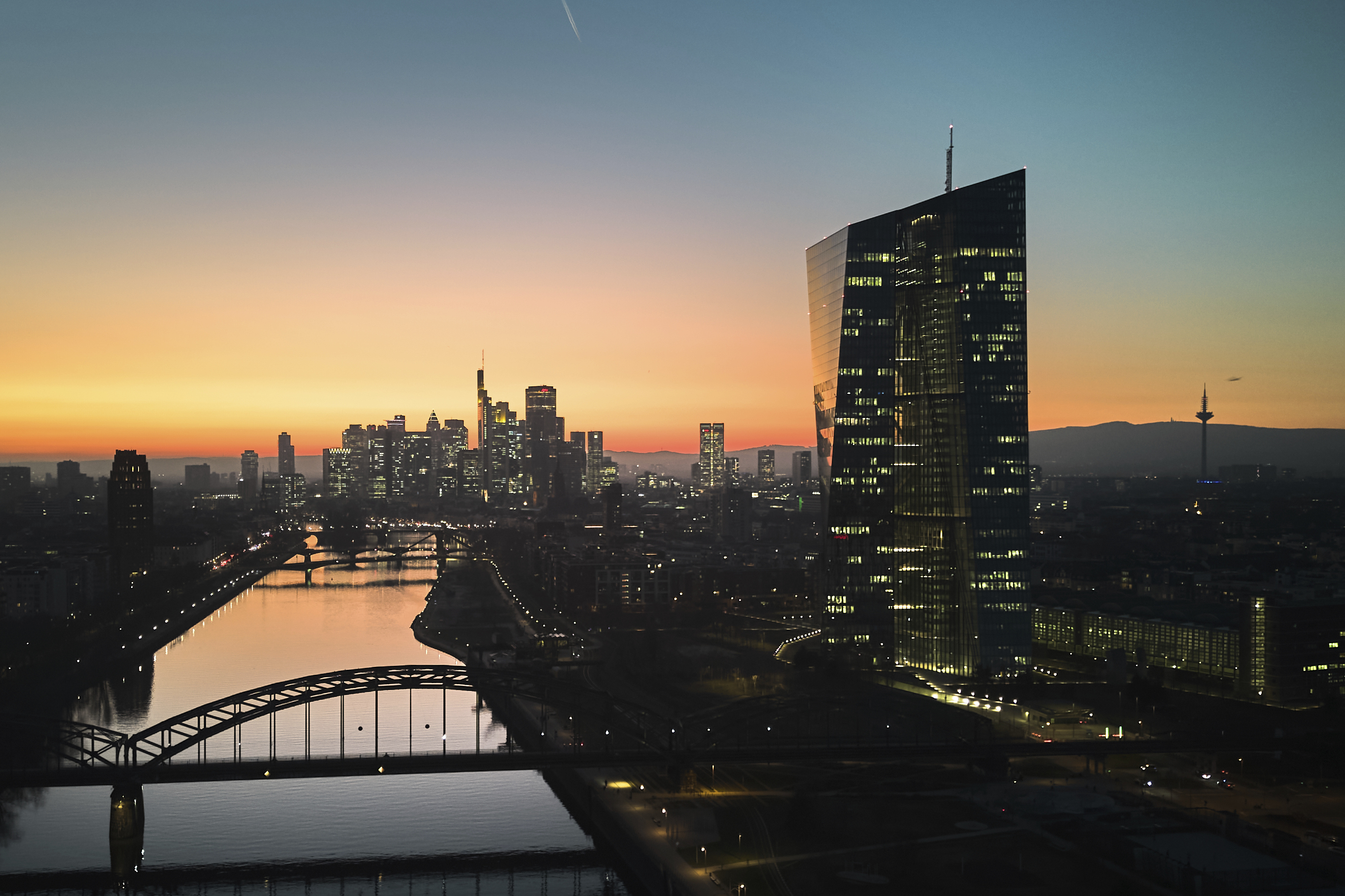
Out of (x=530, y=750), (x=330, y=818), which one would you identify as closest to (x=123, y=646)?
(x=530, y=750)

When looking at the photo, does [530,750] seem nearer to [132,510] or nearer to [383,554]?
[132,510]

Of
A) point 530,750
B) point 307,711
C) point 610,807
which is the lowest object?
point 530,750

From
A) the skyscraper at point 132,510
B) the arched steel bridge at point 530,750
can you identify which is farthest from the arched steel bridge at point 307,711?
the skyscraper at point 132,510

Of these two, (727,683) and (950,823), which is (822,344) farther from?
(950,823)

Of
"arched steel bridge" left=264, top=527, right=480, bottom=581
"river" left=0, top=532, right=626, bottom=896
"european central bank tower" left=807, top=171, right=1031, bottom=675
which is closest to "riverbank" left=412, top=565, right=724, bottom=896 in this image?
"river" left=0, top=532, right=626, bottom=896

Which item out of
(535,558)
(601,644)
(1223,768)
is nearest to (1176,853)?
(1223,768)
